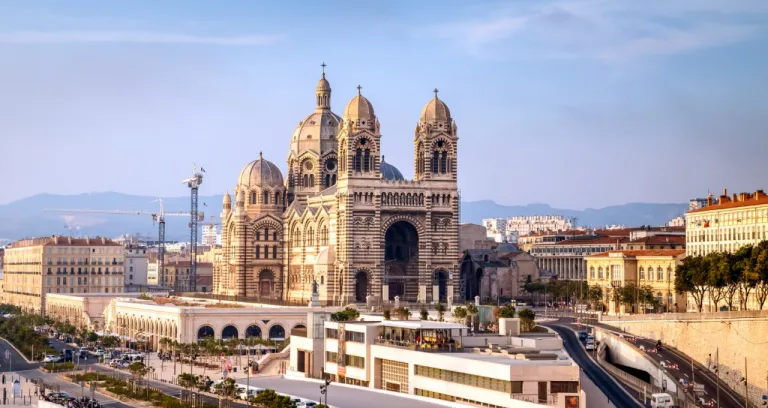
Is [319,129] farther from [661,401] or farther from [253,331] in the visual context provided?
[661,401]

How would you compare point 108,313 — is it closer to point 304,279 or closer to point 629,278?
point 304,279

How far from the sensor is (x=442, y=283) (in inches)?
5595

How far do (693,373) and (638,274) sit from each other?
142 feet

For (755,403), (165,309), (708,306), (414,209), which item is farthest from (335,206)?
(755,403)

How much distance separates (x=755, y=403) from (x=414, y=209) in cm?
5165

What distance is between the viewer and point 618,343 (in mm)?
108312

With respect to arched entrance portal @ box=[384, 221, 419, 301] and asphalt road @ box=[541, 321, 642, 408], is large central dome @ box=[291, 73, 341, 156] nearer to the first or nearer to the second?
arched entrance portal @ box=[384, 221, 419, 301]

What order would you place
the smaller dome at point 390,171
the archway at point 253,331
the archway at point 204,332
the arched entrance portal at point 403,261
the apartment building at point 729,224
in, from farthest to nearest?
1. the smaller dome at point 390,171
2. the arched entrance portal at point 403,261
3. the archway at point 253,331
4. the archway at point 204,332
5. the apartment building at point 729,224

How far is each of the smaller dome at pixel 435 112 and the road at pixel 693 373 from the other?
39635 mm

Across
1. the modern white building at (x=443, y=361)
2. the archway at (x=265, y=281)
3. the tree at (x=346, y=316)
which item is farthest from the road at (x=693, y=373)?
the archway at (x=265, y=281)

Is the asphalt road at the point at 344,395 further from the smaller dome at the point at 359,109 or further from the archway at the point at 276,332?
the smaller dome at the point at 359,109

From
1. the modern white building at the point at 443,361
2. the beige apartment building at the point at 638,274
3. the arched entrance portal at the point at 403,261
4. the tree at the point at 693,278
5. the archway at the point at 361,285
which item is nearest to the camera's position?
the modern white building at the point at 443,361

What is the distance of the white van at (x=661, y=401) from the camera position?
84.4 metres

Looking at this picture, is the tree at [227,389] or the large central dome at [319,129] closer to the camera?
the tree at [227,389]
